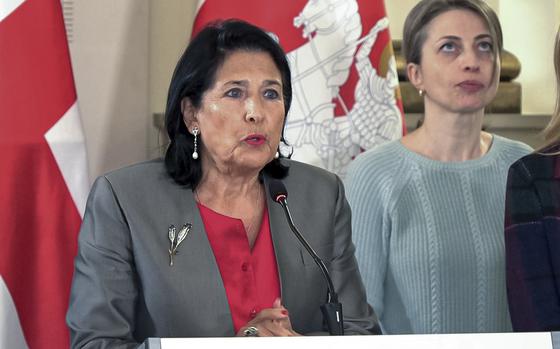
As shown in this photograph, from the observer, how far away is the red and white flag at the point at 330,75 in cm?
357

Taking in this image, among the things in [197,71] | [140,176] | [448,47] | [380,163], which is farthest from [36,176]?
[448,47]

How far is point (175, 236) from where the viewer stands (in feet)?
7.94

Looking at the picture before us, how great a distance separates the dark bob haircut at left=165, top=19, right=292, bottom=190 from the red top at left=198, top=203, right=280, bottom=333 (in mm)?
108

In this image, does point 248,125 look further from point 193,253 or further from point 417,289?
point 417,289

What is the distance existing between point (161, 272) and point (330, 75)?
4.71 feet

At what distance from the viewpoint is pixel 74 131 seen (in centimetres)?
314

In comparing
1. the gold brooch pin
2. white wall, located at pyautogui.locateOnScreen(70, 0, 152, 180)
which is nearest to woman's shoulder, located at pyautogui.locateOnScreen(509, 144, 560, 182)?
the gold brooch pin

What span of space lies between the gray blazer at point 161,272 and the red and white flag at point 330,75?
3.33ft

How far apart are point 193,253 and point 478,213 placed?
1.05 meters

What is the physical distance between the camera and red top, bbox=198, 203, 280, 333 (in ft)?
8.00

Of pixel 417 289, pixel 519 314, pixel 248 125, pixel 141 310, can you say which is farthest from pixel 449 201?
pixel 141 310

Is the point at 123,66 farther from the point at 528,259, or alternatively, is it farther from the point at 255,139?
the point at 528,259

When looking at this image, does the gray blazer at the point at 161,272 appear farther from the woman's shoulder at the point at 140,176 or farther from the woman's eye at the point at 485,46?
the woman's eye at the point at 485,46

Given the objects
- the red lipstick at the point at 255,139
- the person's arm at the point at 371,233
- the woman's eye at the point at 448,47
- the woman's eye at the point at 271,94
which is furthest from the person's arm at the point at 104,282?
the woman's eye at the point at 448,47
